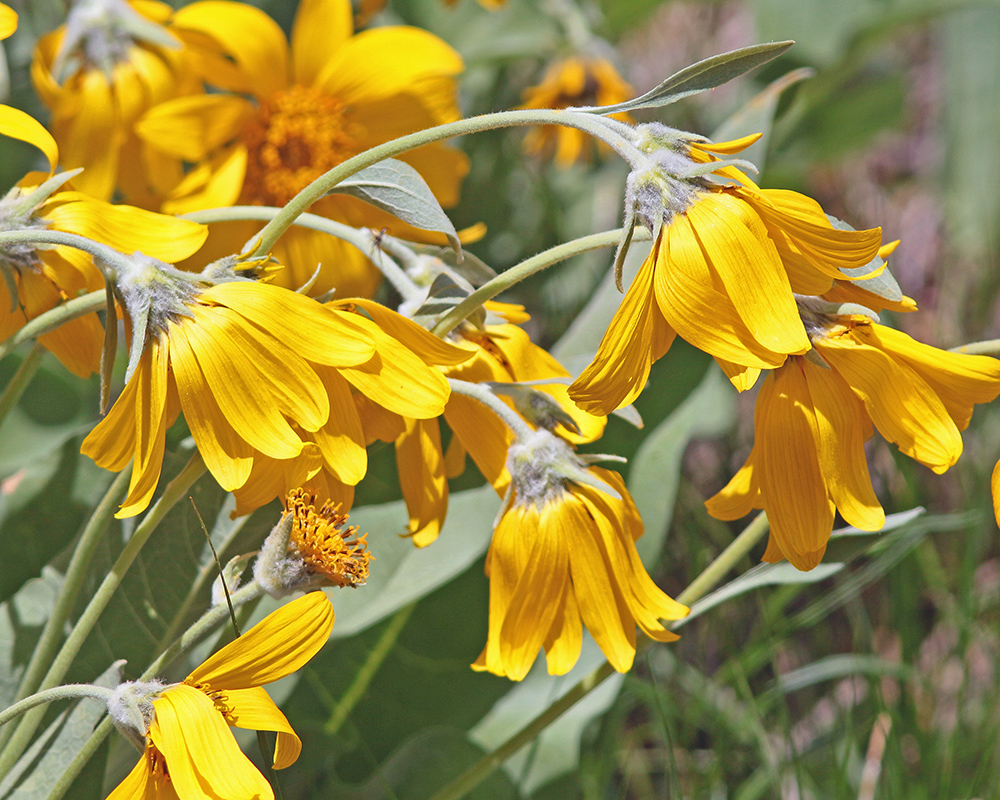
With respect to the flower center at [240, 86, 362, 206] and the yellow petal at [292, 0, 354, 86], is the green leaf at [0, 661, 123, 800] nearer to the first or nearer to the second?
the flower center at [240, 86, 362, 206]

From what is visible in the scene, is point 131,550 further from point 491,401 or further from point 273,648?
point 491,401

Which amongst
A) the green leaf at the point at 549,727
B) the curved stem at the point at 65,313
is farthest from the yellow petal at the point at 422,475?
the green leaf at the point at 549,727

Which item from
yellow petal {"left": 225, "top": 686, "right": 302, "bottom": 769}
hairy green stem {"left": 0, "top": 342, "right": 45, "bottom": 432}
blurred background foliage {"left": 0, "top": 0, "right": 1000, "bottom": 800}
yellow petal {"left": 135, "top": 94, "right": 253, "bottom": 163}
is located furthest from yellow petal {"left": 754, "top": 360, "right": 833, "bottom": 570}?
yellow petal {"left": 135, "top": 94, "right": 253, "bottom": 163}

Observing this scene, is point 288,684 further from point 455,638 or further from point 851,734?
point 851,734

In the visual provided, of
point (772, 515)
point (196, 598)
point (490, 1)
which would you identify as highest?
point (490, 1)

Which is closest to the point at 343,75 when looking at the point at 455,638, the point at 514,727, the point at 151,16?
the point at 151,16

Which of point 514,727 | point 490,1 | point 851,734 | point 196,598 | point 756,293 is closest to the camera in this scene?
point 756,293

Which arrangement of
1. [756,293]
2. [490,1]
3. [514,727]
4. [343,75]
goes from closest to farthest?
[756,293] → [514,727] → [343,75] → [490,1]
